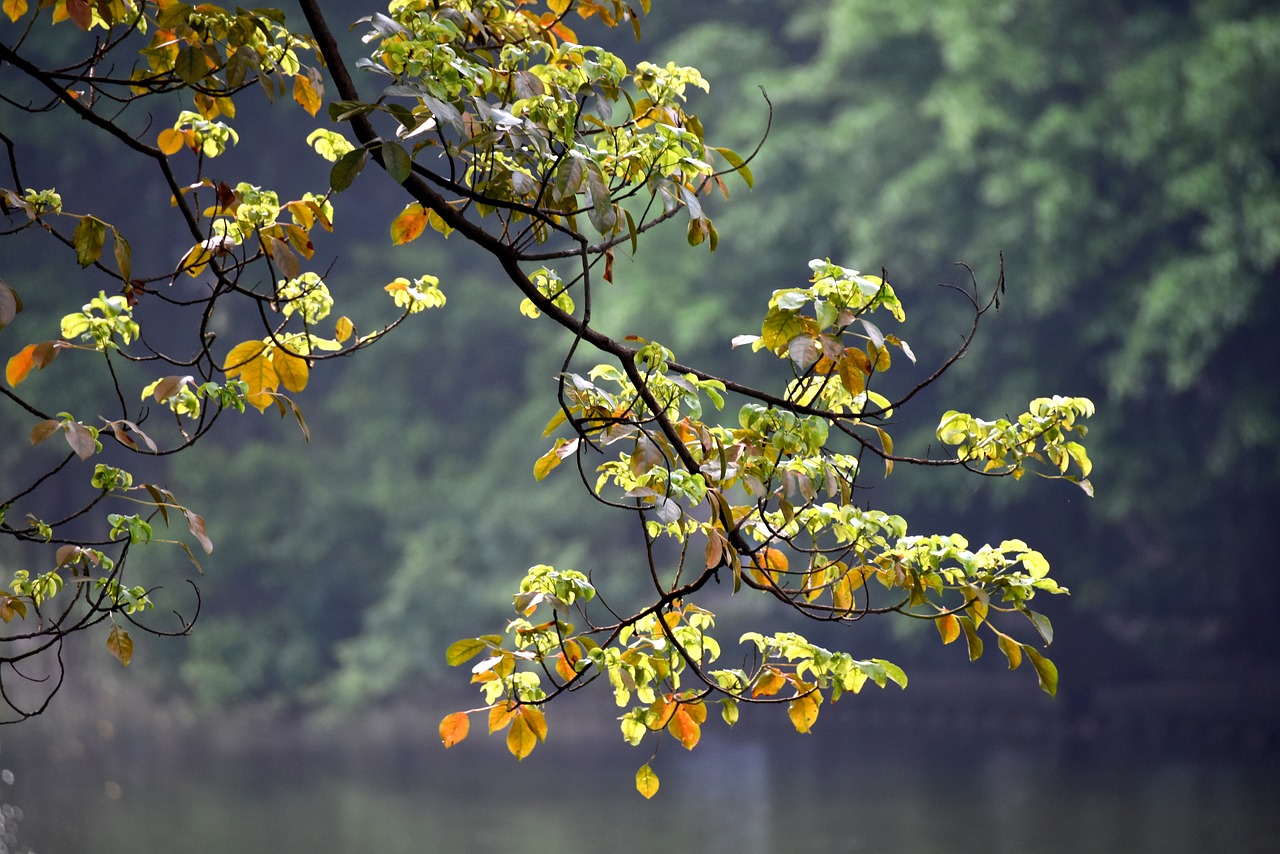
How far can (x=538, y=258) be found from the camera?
3.76ft

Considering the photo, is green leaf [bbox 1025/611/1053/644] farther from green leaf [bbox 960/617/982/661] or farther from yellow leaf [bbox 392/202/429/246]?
yellow leaf [bbox 392/202/429/246]

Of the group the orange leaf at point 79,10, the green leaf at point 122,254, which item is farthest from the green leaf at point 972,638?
the orange leaf at point 79,10

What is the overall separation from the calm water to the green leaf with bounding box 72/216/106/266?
14.0ft

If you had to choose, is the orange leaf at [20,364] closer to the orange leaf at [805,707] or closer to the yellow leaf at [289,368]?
the yellow leaf at [289,368]

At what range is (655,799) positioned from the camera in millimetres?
6113

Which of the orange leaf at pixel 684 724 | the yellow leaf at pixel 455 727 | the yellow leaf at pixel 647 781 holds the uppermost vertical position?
the orange leaf at pixel 684 724

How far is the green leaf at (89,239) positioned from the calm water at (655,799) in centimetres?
428

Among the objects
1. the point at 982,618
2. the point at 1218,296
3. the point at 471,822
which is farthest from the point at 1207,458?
the point at 982,618

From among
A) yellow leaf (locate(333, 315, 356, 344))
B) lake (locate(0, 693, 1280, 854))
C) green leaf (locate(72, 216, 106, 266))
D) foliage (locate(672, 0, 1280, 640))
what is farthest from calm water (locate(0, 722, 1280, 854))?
green leaf (locate(72, 216, 106, 266))

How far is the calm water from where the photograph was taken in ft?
16.6

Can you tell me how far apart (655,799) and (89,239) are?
5333 mm

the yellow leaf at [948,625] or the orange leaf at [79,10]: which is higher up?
the orange leaf at [79,10]

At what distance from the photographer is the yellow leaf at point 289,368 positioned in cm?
125

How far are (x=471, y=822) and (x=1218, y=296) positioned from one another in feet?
13.7
